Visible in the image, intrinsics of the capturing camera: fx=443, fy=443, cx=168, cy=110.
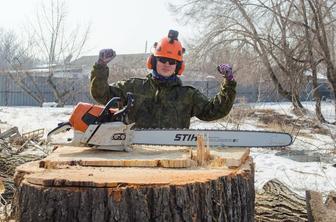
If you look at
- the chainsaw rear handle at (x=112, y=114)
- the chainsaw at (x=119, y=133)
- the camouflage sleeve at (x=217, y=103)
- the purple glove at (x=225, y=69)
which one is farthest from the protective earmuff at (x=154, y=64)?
the chainsaw rear handle at (x=112, y=114)

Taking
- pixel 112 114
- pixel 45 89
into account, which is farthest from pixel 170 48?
pixel 45 89

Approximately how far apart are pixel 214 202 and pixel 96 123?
0.77m

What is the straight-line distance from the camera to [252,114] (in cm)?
1429

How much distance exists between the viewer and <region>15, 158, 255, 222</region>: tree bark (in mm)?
1803

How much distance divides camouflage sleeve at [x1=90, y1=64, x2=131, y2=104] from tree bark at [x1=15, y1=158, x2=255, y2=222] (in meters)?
1.26

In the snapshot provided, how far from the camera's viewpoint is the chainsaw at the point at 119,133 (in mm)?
2352

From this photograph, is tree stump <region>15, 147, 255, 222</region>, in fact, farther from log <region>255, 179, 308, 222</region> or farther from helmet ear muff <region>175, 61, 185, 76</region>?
log <region>255, 179, 308, 222</region>

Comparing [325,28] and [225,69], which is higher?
[325,28]

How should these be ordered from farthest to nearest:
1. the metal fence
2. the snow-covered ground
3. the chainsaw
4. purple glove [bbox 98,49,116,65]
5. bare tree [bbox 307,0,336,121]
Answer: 1. the metal fence
2. bare tree [bbox 307,0,336,121]
3. the snow-covered ground
4. purple glove [bbox 98,49,116,65]
5. the chainsaw

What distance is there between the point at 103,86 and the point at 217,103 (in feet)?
2.80

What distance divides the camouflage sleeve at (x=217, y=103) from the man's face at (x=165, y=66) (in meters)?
0.28

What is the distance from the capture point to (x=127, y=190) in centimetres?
180

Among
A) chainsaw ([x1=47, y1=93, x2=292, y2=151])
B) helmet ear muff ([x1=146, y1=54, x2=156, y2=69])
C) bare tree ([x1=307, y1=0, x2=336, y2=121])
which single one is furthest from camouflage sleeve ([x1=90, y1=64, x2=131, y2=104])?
bare tree ([x1=307, y1=0, x2=336, y2=121])

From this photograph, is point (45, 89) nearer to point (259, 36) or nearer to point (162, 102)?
point (259, 36)
